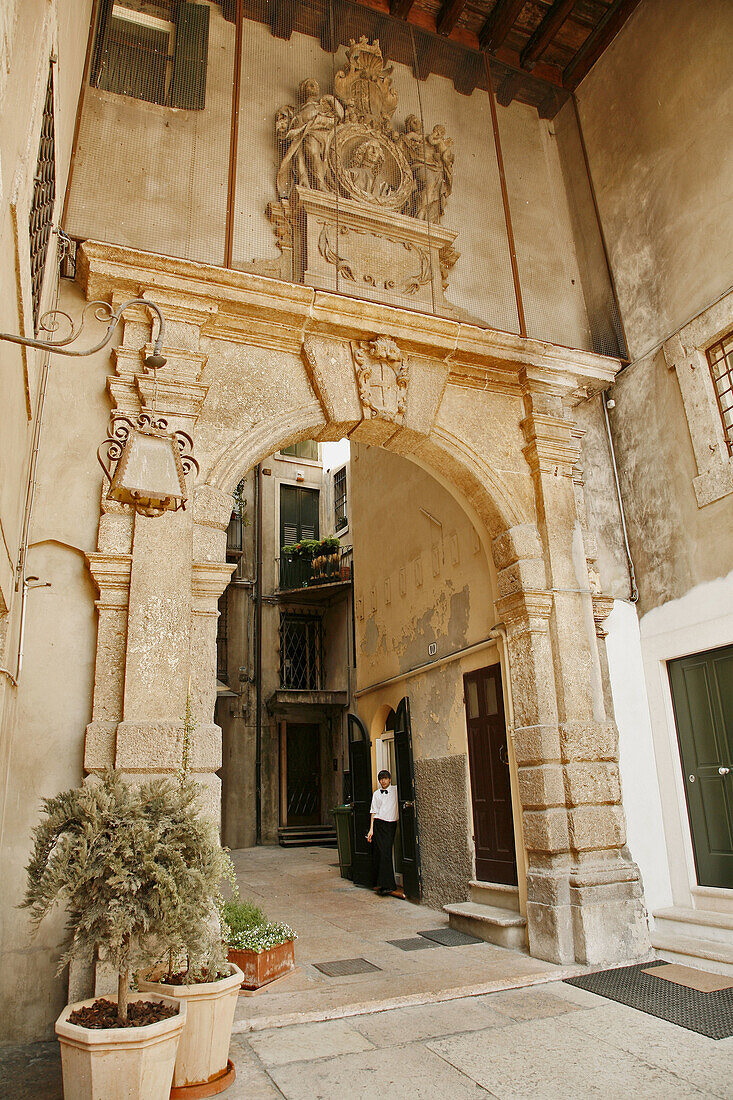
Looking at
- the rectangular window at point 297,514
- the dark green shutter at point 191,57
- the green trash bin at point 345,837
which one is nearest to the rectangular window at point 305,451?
the rectangular window at point 297,514

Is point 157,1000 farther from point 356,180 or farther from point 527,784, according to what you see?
point 356,180

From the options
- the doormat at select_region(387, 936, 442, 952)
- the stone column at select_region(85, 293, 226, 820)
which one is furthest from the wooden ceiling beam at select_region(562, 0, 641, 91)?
the doormat at select_region(387, 936, 442, 952)

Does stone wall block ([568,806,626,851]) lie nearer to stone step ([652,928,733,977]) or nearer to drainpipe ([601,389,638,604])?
stone step ([652,928,733,977])

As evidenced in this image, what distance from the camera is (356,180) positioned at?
680 centimetres

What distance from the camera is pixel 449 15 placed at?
7.52 meters

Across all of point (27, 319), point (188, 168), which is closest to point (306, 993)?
point (27, 319)

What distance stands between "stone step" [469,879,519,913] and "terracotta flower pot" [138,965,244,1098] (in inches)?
132

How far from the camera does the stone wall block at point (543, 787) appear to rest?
17.9ft

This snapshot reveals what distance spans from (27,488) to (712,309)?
5.44 meters

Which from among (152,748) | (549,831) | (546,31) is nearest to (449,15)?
(546,31)

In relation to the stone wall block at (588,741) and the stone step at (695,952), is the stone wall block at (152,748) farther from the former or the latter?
the stone step at (695,952)

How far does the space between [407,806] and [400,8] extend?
833cm

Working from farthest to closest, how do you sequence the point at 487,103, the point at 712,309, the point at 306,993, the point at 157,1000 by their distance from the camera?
the point at 487,103, the point at 712,309, the point at 306,993, the point at 157,1000

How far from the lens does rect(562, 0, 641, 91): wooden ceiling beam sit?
7422 mm
